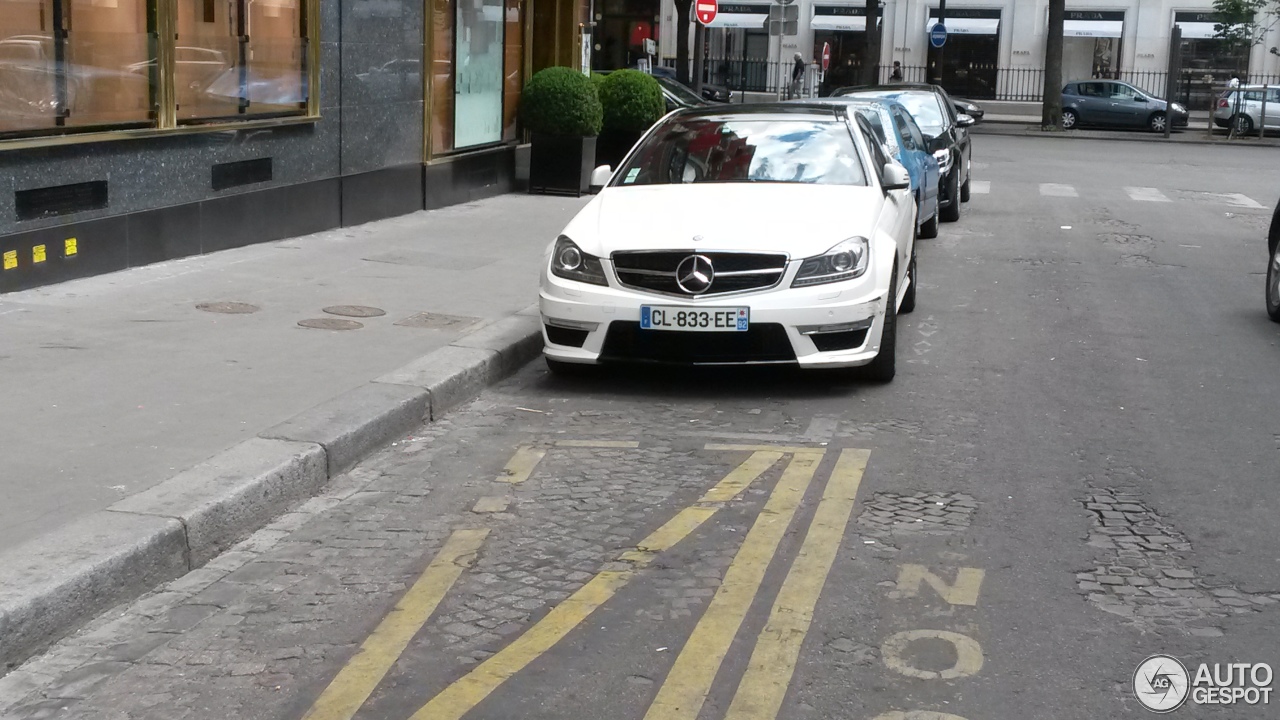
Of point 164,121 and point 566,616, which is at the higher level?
point 164,121

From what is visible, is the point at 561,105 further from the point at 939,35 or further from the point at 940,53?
the point at 940,53

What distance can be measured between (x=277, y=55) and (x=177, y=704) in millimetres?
9643

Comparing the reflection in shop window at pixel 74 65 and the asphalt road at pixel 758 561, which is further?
the reflection in shop window at pixel 74 65

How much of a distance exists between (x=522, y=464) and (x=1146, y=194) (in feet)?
57.3

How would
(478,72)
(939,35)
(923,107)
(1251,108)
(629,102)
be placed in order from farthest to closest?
1. (939,35)
2. (1251,108)
3. (629,102)
4. (923,107)
5. (478,72)

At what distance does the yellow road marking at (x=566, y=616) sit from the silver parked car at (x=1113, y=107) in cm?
3924

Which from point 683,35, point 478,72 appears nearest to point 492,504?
point 478,72

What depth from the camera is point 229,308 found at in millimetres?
9477

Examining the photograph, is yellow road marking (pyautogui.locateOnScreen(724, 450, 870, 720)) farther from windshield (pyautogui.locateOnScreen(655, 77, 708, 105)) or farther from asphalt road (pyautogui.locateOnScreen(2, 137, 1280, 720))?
windshield (pyautogui.locateOnScreen(655, 77, 708, 105))

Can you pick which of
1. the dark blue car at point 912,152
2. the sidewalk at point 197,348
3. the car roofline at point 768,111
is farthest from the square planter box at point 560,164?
the car roofline at point 768,111

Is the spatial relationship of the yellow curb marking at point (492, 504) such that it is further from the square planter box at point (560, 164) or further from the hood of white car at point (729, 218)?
the square planter box at point (560, 164)

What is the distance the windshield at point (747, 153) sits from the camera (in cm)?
928

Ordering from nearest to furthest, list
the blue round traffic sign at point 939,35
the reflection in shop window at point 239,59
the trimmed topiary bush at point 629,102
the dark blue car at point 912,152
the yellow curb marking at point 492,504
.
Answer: the yellow curb marking at point 492,504 < the reflection in shop window at point 239,59 < the dark blue car at point 912,152 < the trimmed topiary bush at point 629,102 < the blue round traffic sign at point 939,35

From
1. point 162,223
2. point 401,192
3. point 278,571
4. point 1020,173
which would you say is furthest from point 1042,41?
point 278,571
